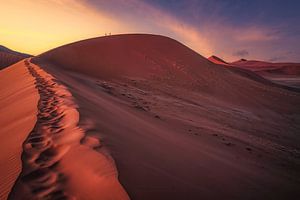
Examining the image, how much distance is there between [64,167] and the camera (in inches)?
79.3

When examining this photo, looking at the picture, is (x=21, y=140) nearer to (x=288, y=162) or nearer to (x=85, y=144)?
(x=85, y=144)

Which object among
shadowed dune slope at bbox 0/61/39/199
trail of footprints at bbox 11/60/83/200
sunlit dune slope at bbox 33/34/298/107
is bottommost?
shadowed dune slope at bbox 0/61/39/199

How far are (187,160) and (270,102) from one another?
40.7 feet

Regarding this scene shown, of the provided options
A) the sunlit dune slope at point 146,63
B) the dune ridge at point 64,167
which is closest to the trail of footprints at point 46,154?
the dune ridge at point 64,167

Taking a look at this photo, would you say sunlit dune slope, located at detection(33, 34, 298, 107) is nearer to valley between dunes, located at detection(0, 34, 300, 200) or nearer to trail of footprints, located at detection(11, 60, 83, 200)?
valley between dunes, located at detection(0, 34, 300, 200)

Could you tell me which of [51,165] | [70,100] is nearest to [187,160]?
[51,165]

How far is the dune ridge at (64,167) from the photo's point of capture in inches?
66.1

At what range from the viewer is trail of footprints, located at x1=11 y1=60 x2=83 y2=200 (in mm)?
1706

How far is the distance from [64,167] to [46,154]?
1.15 feet

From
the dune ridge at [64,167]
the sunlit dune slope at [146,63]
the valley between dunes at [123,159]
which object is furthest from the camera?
the sunlit dune slope at [146,63]

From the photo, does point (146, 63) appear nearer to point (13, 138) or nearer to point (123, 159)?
point (13, 138)

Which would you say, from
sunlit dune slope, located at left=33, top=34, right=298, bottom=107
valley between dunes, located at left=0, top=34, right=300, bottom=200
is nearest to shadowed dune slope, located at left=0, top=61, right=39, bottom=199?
valley between dunes, located at left=0, top=34, right=300, bottom=200

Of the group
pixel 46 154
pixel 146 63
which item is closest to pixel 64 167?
pixel 46 154

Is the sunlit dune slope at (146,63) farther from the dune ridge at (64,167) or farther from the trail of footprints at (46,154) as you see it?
the dune ridge at (64,167)
